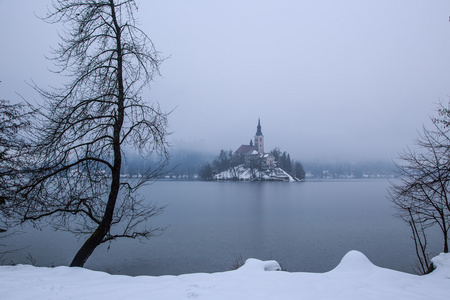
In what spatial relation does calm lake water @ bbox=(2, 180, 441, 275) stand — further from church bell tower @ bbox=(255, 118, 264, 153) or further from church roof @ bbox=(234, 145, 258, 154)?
church bell tower @ bbox=(255, 118, 264, 153)

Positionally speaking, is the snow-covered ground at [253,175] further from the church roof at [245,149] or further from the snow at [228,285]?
the snow at [228,285]

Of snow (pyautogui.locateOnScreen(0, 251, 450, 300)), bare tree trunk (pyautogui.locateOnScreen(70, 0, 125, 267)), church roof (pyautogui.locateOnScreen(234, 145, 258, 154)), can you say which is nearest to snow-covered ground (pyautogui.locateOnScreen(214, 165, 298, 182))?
church roof (pyautogui.locateOnScreen(234, 145, 258, 154))

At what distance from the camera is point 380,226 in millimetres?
23906

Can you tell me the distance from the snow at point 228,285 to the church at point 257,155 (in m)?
118

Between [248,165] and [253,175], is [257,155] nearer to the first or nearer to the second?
[248,165]

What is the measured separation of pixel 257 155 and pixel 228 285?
126160mm

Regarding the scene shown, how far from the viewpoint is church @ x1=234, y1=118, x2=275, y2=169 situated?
409 feet

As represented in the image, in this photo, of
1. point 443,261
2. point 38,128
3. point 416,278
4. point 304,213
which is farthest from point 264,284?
point 304,213

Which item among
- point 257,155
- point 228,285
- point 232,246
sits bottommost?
point 232,246

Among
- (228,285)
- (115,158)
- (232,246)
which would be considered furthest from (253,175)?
(228,285)

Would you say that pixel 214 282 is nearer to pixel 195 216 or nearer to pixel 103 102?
pixel 103 102

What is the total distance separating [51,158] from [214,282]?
176 inches

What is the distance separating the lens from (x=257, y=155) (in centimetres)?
12988

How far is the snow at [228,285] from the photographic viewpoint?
4.06m
